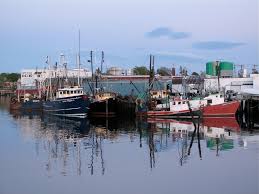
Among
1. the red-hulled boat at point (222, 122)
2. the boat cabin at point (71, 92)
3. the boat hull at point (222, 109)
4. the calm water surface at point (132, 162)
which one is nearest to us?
the calm water surface at point (132, 162)

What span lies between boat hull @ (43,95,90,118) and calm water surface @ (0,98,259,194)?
1816 centimetres

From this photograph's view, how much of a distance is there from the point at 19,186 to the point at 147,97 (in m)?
43.6

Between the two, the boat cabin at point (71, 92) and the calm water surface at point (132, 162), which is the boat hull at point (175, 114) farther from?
the calm water surface at point (132, 162)

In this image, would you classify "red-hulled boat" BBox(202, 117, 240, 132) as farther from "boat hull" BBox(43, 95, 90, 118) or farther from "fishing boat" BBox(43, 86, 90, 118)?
"fishing boat" BBox(43, 86, 90, 118)

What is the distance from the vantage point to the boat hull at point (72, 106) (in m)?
62.3

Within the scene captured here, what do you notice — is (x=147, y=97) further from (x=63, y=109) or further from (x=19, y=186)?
(x=19, y=186)

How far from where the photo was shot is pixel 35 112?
282ft

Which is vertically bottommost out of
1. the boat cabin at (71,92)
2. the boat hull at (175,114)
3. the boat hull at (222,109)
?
the boat hull at (175,114)

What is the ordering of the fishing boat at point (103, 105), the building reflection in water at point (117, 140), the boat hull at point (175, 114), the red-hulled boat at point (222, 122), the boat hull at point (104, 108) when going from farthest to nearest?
the boat hull at point (104, 108), the fishing boat at point (103, 105), the boat hull at point (175, 114), the red-hulled boat at point (222, 122), the building reflection in water at point (117, 140)

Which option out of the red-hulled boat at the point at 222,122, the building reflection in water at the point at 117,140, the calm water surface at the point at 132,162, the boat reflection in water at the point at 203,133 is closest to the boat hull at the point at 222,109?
the red-hulled boat at the point at 222,122

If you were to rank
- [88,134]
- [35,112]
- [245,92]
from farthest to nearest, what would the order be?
[35,112], [245,92], [88,134]

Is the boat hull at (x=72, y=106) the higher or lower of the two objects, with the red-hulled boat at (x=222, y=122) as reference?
higher

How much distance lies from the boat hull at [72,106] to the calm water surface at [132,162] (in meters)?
18.2

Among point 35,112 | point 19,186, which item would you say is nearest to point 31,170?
point 19,186
